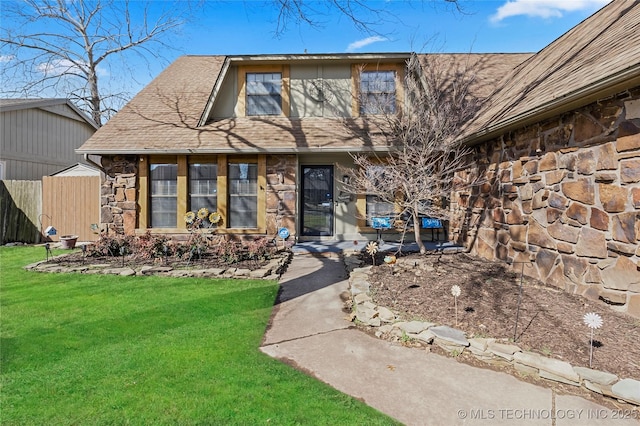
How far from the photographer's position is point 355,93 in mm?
9164

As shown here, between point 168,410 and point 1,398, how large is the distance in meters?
1.33

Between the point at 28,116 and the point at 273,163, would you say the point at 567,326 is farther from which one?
the point at 28,116

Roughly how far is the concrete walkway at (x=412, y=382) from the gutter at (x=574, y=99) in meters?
3.18

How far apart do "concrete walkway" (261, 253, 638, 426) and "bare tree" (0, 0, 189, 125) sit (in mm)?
14925

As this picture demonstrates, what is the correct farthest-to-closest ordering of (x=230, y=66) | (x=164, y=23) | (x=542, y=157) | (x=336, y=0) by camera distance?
(x=164, y=23), (x=230, y=66), (x=542, y=157), (x=336, y=0)

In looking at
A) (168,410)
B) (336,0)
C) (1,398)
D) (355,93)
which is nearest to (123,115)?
(355,93)

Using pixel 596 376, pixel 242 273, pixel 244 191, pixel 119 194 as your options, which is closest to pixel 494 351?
pixel 596 376

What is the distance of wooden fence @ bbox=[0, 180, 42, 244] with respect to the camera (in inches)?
405

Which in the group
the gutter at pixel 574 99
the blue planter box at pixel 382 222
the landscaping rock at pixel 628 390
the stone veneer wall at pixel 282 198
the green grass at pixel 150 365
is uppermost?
the gutter at pixel 574 99

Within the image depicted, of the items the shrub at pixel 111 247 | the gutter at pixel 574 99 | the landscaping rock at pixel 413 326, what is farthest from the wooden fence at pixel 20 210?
the gutter at pixel 574 99

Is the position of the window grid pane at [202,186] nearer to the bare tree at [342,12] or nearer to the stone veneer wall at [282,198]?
the stone veneer wall at [282,198]

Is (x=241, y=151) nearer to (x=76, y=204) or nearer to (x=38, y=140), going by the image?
(x=76, y=204)

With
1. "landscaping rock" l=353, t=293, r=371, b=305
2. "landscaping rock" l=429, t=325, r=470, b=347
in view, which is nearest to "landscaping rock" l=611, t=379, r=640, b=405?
"landscaping rock" l=429, t=325, r=470, b=347

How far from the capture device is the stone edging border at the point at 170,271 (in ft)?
20.3
